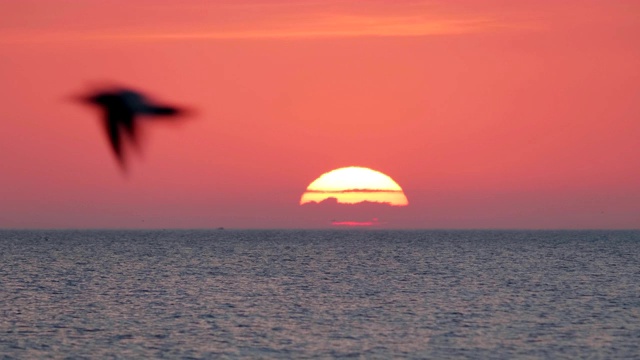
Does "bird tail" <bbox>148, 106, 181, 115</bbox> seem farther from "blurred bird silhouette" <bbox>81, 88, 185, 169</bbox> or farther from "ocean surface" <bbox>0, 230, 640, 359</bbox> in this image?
"ocean surface" <bbox>0, 230, 640, 359</bbox>

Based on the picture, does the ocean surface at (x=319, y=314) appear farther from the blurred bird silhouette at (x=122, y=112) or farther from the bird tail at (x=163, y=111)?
the bird tail at (x=163, y=111)

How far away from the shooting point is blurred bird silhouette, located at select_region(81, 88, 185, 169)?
21891mm

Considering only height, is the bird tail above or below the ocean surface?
above

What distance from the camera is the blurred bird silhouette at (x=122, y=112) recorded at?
21891 mm

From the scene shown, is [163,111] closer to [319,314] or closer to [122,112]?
[122,112]

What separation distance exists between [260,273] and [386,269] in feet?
63.4

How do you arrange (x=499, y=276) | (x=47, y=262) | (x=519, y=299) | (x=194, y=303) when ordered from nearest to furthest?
1. (x=194, y=303)
2. (x=519, y=299)
3. (x=499, y=276)
4. (x=47, y=262)

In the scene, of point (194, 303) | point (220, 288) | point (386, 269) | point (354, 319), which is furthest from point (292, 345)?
point (386, 269)

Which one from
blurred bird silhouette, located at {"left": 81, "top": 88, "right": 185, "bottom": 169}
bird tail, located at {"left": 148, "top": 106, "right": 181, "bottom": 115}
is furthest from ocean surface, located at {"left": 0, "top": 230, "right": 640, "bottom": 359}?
bird tail, located at {"left": 148, "top": 106, "right": 181, "bottom": 115}

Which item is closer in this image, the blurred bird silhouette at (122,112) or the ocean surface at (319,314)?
the blurred bird silhouette at (122,112)

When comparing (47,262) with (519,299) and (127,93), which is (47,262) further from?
(127,93)

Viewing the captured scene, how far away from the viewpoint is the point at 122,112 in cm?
2442

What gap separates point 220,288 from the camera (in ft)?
279

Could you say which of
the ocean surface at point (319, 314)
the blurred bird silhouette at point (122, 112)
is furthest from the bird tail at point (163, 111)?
the ocean surface at point (319, 314)
